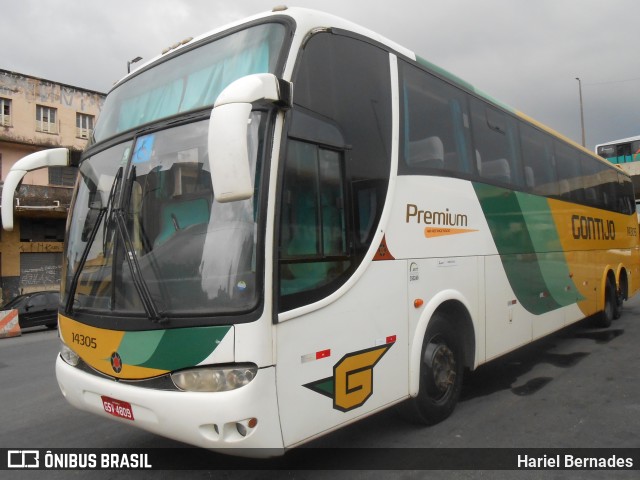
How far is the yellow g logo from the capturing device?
11.1 ft

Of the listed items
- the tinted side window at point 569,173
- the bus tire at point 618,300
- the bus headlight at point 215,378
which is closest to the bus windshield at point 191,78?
the bus headlight at point 215,378

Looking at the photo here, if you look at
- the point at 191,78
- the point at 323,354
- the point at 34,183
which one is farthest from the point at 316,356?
the point at 34,183

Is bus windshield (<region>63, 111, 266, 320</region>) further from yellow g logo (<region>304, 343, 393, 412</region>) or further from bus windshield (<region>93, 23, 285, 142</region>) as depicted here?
yellow g logo (<region>304, 343, 393, 412</region>)

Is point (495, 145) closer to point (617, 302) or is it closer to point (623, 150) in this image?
point (617, 302)

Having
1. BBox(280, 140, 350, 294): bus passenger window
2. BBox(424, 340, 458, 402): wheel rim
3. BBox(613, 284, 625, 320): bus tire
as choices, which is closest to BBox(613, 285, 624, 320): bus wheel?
BBox(613, 284, 625, 320): bus tire

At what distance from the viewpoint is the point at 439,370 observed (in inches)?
185

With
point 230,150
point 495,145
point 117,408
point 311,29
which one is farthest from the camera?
point 495,145

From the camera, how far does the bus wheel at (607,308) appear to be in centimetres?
995

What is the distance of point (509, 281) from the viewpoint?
6.04 metres

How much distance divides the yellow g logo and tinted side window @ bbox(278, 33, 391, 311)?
0.56 m

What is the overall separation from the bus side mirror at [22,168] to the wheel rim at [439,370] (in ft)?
12.8

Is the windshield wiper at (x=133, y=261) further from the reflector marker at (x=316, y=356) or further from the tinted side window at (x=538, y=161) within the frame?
the tinted side window at (x=538, y=161)

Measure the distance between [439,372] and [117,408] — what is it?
2.88 metres

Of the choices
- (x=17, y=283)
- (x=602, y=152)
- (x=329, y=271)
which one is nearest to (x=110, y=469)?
(x=329, y=271)
